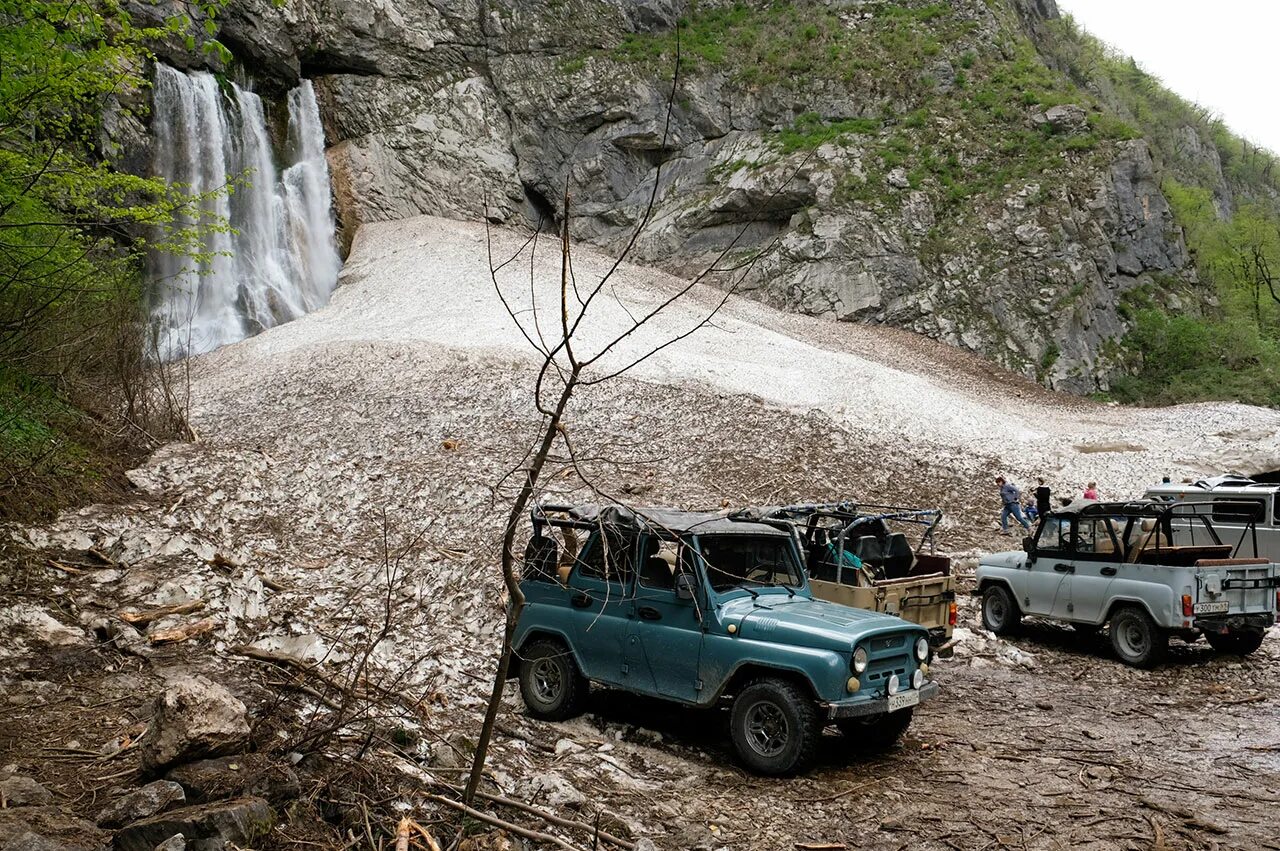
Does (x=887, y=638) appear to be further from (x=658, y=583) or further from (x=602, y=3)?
(x=602, y=3)

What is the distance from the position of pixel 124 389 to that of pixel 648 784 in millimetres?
10271

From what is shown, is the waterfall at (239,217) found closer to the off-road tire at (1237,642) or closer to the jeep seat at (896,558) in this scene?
the jeep seat at (896,558)

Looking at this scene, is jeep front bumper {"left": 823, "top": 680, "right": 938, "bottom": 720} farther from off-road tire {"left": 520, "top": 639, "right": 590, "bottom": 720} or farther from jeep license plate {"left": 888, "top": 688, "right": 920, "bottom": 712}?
off-road tire {"left": 520, "top": 639, "right": 590, "bottom": 720}

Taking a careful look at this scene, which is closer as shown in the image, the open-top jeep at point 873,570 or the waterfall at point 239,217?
the open-top jeep at point 873,570

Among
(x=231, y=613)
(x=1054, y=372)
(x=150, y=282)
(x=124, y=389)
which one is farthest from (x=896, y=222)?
(x=231, y=613)

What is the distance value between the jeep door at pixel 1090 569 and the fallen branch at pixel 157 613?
10041 mm

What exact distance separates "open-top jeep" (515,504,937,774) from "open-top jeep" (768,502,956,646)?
1.62 m

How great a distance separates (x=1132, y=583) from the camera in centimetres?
995

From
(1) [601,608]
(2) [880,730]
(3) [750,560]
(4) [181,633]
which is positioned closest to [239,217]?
(4) [181,633]

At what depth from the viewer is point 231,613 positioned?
803 centimetres

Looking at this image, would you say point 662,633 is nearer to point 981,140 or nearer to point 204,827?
point 204,827

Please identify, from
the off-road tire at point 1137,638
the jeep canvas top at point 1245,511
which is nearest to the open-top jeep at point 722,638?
the off-road tire at point 1137,638

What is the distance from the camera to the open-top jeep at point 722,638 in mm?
6156

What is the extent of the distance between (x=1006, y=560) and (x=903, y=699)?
20.0ft
